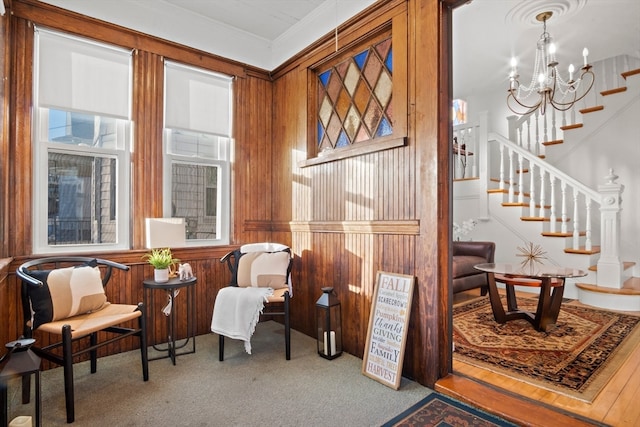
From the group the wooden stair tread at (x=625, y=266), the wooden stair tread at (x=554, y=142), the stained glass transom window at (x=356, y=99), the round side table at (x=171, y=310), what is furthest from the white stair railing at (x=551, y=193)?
the round side table at (x=171, y=310)

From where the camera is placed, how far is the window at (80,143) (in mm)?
2689

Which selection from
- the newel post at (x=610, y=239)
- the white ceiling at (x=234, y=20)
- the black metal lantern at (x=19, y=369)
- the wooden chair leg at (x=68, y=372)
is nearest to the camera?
the black metal lantern at (x=19, y=369)

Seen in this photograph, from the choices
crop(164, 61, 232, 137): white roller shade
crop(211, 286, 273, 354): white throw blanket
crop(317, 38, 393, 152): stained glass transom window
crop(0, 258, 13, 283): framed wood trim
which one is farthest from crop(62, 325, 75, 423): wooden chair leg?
crop(317, 38, 393, 152): stained glass transom window

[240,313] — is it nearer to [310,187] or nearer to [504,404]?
[310,187]

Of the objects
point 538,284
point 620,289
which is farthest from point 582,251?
point 538,284

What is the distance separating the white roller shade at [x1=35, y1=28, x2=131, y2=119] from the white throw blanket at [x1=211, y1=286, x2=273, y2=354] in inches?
72.9

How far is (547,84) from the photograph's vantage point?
4340 millimetres

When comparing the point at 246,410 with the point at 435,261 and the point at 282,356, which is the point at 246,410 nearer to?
the point at 282,356

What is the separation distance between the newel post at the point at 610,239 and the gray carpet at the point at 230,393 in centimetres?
358

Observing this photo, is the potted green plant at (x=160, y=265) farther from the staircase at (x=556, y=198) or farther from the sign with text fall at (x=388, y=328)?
the staircase at (x=556, y=198)

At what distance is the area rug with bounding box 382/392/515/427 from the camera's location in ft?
6.07

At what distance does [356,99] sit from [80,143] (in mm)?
2354

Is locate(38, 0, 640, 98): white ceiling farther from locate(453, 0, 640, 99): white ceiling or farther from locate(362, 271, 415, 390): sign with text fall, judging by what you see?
locate(362, 271, 415, 390): sign with text fall

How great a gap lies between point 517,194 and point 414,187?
4.16 meters
